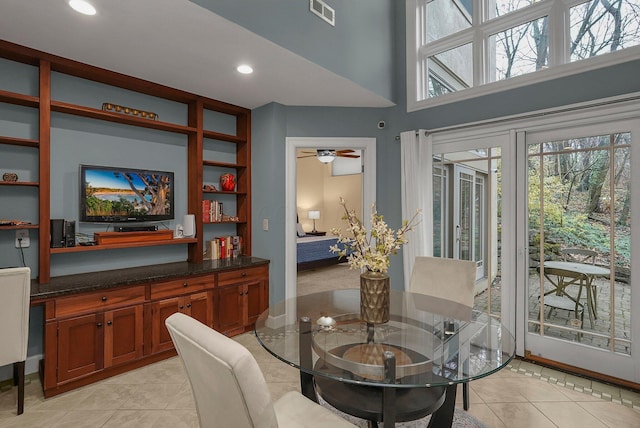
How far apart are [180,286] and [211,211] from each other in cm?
98

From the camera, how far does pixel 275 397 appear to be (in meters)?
2.41

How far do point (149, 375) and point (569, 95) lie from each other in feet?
13.4

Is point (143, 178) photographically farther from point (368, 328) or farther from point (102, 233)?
point (368, 328)

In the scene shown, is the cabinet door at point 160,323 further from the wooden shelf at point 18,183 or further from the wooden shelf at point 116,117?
the wooden shelf at point 116,117

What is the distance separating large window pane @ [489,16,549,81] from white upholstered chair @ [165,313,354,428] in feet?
11.1

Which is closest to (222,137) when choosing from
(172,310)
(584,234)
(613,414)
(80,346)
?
(172,310)

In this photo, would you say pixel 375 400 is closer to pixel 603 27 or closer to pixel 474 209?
pixel 474 209

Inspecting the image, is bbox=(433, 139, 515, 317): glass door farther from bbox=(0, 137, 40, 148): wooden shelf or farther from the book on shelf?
bbox=(0, 137, 40, 148): wooden shelf

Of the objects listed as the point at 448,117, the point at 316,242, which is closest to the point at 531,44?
the point at 448,117

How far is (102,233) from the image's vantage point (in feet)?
9.66

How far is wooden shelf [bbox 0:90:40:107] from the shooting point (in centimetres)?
247

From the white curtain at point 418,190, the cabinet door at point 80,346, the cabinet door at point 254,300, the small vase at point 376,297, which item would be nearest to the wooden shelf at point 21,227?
the cabinet door at point 80,346

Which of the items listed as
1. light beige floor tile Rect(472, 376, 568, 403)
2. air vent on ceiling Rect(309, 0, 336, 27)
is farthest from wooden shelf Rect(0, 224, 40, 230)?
light beige floor tile Rect(472, 376, 568, 403)

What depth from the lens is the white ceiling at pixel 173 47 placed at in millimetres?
2102
